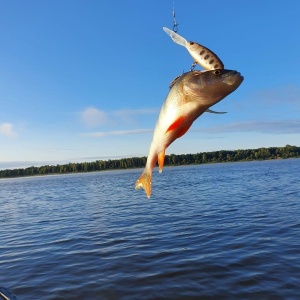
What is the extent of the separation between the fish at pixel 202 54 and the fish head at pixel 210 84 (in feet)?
0.32

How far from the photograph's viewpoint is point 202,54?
348 centimetres

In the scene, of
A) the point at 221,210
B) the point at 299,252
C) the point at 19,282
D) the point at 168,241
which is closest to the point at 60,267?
the point at 19,282

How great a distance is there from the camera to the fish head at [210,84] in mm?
3271

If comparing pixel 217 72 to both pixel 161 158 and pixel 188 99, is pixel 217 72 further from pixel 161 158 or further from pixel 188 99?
pixel 161 158

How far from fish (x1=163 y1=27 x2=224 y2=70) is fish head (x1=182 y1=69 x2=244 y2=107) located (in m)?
0.10

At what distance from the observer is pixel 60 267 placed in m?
14.2

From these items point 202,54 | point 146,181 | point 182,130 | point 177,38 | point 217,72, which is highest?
point 177,38

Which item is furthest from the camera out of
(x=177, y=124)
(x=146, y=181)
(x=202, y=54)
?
(x=146, y=181)

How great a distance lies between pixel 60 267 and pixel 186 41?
41.5 feet

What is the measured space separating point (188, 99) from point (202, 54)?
45 centimetres

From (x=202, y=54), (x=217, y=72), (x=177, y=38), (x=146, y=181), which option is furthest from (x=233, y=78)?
(x=146, y=181)

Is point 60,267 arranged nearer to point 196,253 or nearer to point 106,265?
point 106,265

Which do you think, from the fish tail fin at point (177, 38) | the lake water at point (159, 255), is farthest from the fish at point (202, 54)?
the lake water at point (159, 255)

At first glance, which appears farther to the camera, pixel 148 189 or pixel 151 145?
pixel 148 189
